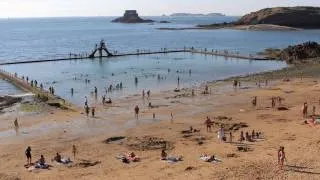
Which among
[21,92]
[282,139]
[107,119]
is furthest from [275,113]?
[21,92]

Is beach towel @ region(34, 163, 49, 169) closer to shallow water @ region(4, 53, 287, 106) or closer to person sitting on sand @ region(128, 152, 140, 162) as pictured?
person sitting on sand @ region(128, 152, 140, 162)

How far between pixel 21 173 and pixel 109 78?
3939 centimetres

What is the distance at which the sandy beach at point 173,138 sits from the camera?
2594 centimetres

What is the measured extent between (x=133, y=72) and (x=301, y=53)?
91.4 feet

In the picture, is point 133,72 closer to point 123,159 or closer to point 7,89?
point 7,89

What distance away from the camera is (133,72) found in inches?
2763

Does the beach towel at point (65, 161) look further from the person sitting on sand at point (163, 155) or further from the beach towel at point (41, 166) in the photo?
the person sitting on sand at point (163, 155)

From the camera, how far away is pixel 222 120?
3762cm

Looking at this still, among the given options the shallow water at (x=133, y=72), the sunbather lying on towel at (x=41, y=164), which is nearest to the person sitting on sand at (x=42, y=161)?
the sunbather lying on towel at (x=41, y=164)

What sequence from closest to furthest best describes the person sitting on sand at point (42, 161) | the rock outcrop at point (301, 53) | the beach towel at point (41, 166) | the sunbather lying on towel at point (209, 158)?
1. the beach towel at point (41, 166)
2. the sunbather lying on towel at point (209, 158)
3. the person sitting on sand at point (42, 161)
4. the rock outcrop at point (301, 53)

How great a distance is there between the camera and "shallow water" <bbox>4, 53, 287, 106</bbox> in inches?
2234

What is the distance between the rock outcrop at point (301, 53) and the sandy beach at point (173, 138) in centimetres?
3058

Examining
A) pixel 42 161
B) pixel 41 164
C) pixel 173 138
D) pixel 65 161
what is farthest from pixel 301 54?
Result: pixel 41 164

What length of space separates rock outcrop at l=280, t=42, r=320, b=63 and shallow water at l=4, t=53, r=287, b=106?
2.87 m
